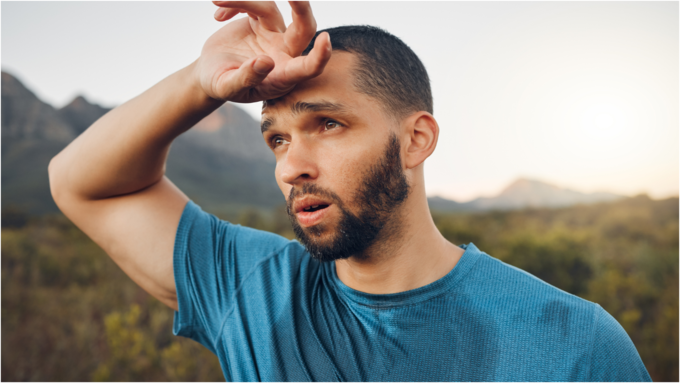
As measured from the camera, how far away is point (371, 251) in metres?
1.75

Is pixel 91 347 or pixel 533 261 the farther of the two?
pixel 533 261

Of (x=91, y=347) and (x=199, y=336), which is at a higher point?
(x=199, y=336)

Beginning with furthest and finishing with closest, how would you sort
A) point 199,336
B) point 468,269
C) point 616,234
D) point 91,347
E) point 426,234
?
point 616,234, point 91,347, point 199,336, point 426,234, point 468,269

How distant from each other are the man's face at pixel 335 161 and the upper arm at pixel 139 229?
735 millimetres

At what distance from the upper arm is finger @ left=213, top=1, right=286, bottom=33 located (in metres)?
1.08

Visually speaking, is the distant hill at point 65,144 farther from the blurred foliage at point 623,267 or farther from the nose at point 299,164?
the blurred foliage at point 623,267

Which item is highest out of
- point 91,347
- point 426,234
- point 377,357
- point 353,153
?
point 353,153

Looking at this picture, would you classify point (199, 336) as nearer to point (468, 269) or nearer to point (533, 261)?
point (468, 269)

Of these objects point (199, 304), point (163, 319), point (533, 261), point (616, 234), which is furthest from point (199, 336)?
point (616, 234)

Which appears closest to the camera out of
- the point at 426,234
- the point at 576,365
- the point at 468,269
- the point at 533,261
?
the point at 576,365

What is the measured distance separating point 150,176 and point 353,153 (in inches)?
43.6

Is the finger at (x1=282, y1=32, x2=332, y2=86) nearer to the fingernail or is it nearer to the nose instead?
the fingernail

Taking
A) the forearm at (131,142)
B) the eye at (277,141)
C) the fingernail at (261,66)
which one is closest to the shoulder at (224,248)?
the forearm at (131,142)

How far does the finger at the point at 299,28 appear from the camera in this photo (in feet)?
4.27
